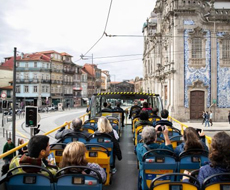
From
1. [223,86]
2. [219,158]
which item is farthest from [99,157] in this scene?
[223,86]

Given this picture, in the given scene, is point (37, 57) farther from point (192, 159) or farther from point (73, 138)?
point (192, 159)

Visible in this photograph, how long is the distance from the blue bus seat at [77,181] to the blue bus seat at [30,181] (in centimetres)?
11

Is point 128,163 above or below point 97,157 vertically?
below

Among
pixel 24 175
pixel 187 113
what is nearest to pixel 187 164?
pixel 24 175

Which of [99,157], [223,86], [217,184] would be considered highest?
[223,86]

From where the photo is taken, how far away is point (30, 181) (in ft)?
11.5

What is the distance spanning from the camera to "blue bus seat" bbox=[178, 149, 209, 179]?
15.1 ft

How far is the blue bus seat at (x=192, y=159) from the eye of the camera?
181 inches

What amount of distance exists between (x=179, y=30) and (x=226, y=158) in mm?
28578

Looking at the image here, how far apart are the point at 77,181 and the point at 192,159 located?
90.4 inches

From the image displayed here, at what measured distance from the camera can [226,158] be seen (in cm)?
338

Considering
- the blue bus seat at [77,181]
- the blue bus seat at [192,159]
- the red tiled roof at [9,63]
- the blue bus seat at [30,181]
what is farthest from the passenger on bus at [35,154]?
the red tiled roof at [9,63]

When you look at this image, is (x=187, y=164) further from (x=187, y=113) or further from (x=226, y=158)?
(x=187, y=113)

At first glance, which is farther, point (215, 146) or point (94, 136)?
point (94, 136)
